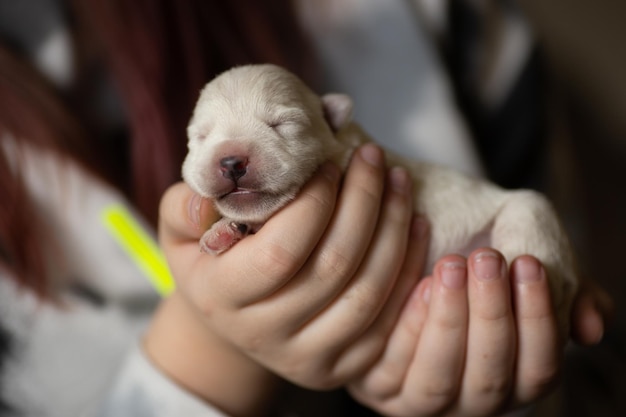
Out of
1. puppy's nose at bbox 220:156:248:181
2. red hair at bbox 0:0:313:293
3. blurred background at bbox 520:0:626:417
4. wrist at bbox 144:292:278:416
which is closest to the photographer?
puppy's nose at bbox 220:156:248:181

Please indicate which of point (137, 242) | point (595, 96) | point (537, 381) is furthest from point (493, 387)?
point (595, 96)

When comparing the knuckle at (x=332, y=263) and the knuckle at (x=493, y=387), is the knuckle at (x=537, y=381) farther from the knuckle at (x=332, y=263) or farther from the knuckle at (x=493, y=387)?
the knuckle at (x=332, y=263)

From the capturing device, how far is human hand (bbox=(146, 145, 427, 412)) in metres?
0.66

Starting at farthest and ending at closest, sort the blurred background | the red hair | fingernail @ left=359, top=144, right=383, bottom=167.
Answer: the blurred background → the red hair → fingernail @ left=359, top=144, right=383, bottom=167

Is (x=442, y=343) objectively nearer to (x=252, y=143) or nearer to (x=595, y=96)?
(x=252, y=143)

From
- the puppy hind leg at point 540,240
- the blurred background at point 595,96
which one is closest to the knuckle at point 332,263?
the puppy hind leg at point 540,240

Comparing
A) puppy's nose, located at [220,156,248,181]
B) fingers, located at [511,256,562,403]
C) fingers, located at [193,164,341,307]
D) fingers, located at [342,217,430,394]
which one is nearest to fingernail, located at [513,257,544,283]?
fingers, located at [511,256,562,403]

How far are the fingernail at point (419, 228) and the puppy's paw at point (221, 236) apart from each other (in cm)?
23

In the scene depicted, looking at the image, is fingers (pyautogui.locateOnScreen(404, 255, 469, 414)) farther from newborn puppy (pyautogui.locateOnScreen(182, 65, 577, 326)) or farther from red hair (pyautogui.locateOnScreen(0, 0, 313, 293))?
red hair (pyautogui.locateOnScreen(0, 0, 313, 293))

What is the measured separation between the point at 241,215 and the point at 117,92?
716mm

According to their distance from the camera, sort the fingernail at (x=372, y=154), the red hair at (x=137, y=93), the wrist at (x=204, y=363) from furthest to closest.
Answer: the red hair at (x=137, y=93) < the wrist at (x=204, y=363) < the fingernail at (x=372, y=154)

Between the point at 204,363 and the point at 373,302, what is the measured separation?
29 centimetres

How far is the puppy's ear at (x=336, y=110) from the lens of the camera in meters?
0.77

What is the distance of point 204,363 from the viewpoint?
87 cm
